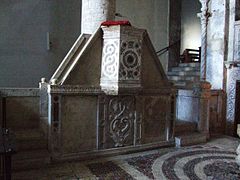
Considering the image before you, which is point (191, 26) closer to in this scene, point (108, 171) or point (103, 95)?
point (103, 95)

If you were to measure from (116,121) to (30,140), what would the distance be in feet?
4.24

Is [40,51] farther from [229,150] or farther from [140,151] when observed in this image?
[229,150]

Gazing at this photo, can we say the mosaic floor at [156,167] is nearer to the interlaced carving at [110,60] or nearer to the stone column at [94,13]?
the interlaced carving at [110,60]

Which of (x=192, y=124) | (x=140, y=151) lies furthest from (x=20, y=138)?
(x=192, y=124)

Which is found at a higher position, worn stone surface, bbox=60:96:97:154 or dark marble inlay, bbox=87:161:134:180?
worn stone surface, bbox=60:96:97:154

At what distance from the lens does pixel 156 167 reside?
3.65 meters

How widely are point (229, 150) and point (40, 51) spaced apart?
478 cm

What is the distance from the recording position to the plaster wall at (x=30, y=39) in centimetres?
629

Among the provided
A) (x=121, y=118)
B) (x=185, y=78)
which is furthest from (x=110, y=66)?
(x=185, y=78)

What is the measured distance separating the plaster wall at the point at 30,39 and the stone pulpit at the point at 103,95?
2743 mm

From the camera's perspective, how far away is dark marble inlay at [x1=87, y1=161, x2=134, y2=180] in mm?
3280

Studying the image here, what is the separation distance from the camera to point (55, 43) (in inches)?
267

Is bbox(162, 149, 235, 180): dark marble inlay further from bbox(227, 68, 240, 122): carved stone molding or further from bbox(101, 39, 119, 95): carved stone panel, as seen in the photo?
bbox(227, 68, 240, 122): carved stone molding

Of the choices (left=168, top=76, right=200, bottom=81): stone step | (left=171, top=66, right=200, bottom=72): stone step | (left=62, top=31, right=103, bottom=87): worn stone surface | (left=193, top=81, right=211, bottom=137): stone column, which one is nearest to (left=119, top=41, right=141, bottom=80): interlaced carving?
(left=62, top=31, right=103, bottom=87): worn stone surface
